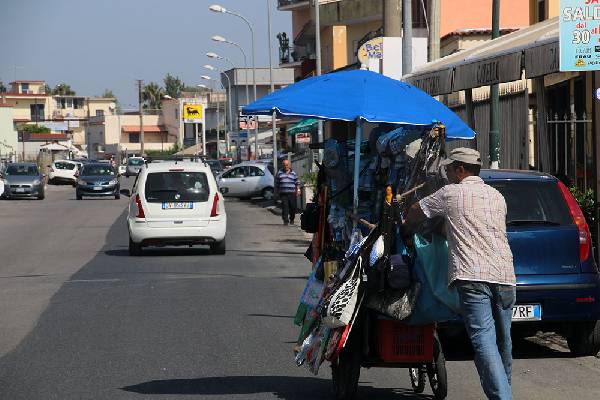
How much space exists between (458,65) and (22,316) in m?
7.86

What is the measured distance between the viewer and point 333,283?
7.54 metres

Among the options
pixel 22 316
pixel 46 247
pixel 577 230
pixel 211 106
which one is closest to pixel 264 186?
pixel 46 247

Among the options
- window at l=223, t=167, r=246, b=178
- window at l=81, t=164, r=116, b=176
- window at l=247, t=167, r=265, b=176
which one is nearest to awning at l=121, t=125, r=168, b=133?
window at l=81, t=164, r=116, b=176

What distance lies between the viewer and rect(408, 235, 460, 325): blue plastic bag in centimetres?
711

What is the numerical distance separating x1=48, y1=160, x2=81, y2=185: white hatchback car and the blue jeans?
6436 cm

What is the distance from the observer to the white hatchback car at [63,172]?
69688mm

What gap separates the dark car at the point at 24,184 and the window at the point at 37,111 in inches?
3596

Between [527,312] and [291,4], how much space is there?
2562 inches

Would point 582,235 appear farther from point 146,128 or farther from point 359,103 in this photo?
point 146,128

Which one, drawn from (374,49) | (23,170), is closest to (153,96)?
(23,170)

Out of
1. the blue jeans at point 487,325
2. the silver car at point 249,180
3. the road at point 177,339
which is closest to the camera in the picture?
the blue jeans at point 487,325

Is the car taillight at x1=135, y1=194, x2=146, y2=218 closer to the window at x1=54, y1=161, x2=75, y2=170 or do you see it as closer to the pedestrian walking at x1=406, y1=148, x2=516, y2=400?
the pedestrian walking at x1=406, y1=148, x2=516, y2=400

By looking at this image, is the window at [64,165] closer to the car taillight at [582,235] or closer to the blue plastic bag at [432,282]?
the car taillight at [582,235]

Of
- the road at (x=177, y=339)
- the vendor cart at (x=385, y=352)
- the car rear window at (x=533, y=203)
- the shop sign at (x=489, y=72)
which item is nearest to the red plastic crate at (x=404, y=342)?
the vendor cart at (x=385, y=352)
